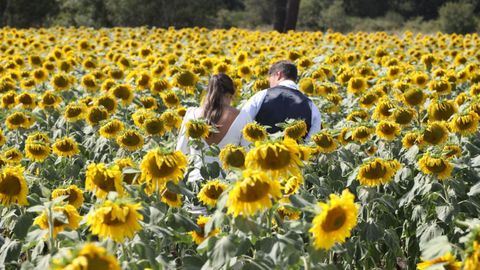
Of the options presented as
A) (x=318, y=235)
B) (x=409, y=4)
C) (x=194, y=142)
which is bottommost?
(x=409, y=4)

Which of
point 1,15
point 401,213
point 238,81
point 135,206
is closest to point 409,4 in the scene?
point 1,15

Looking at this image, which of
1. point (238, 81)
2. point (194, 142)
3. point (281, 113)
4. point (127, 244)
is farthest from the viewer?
point (238, 81)

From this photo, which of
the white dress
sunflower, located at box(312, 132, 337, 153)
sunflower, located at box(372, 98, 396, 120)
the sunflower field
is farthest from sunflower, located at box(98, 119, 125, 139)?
sunflower, located at box(372, 98, 396, 120)

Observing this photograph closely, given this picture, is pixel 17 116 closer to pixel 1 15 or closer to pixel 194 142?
pixel 194 142

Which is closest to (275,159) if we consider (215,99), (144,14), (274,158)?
(274,158)

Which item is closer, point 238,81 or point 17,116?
point 17,116

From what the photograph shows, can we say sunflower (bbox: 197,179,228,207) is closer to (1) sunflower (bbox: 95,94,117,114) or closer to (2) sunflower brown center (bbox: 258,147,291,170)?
(2) sunflower brown center (bbox: 258,147,291,170)

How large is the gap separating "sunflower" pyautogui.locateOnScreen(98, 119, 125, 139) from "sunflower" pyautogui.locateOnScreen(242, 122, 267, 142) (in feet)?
3.82

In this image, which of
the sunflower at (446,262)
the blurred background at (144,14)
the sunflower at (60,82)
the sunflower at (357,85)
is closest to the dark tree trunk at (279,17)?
the blurred background at (144,14)

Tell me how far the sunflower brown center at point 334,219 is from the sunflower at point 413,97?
3.12m

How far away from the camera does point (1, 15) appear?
81.8 ft

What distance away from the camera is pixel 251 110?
16.3ft

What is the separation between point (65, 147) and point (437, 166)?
2.23 metres

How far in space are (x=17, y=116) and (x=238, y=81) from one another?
2.30 m
